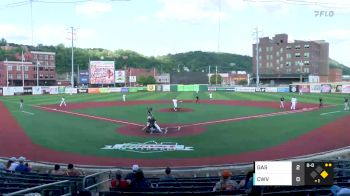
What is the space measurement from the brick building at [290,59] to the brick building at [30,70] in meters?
64.4

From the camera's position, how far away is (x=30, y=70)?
97.6 meters

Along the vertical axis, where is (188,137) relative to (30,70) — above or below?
below

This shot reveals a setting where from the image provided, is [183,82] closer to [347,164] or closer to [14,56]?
[14,56]

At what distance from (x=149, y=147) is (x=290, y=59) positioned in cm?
9933

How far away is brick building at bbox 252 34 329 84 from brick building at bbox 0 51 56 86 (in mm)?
64372

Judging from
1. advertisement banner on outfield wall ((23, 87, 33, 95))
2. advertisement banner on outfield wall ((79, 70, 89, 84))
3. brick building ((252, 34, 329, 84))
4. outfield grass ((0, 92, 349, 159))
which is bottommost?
outfield grass ((0, 92, 349, 159))

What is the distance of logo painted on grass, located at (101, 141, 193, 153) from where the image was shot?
1939 centimetres

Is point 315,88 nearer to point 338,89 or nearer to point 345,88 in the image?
point 338,89

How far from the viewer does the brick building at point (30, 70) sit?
91250 mm

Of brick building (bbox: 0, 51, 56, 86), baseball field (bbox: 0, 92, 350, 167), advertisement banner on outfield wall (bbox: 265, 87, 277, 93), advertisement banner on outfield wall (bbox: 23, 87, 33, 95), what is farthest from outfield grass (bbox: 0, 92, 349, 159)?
brick building (bbox: 0, 51, 56, 86)

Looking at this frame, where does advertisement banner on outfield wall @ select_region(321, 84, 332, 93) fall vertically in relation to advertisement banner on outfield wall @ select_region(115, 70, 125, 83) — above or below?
below

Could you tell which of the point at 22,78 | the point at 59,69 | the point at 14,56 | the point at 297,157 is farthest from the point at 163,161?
the point at 59,69

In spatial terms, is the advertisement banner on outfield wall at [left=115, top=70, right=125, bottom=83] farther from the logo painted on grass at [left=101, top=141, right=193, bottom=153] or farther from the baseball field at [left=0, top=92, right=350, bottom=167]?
the logo painted on grass at [left=101, top=141, right=193, bottom=153]

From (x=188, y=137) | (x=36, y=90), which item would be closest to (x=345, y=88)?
(x=188, y=137)
